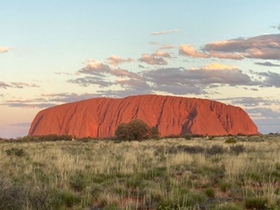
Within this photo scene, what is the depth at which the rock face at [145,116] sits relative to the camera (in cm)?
14525

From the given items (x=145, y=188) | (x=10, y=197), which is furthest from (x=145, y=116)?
(x=10, y=197)

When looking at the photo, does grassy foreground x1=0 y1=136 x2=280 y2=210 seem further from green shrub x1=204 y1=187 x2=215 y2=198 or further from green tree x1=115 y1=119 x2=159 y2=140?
green tree x1=115 y1=119 x2=159 y2=140

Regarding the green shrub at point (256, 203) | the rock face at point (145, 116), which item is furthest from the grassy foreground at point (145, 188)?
the rock face at point (145, 116)

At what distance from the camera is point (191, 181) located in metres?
12.0

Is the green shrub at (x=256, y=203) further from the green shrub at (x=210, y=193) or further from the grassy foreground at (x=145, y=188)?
the green shrub at (x=210, y=193)

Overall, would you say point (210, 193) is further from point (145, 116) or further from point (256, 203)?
point (145, 116)

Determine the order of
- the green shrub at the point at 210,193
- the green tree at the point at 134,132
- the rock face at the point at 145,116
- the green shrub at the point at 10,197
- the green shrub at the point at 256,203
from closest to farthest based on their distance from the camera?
1. the green shrub at the point at 10,197
2. the green shrub at the point at 256,203
3. the green shrub at the point at 210,193
4. the green tree at the point at 134,132
5. the rock face at the point at 145,116

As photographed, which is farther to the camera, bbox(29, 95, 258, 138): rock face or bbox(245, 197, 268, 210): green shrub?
bbox(29, 95, 258, 138): rock face

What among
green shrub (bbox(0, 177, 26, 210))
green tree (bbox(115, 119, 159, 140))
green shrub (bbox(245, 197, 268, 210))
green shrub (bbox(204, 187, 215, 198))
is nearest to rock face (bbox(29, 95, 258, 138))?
green tree (bbox(115, 119, 159, 140))

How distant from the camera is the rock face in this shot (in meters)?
145

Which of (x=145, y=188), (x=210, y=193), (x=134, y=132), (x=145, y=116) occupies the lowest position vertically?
(x=134, y=132)

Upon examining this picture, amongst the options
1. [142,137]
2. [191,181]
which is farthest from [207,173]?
[142,137]

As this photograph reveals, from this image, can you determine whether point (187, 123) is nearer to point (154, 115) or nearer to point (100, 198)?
point (154, 115)

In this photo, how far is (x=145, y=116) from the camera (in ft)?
488
